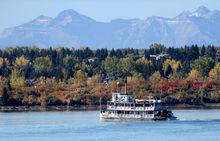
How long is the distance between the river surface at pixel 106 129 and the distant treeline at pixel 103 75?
24.6 meters

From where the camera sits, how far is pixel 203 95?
130 meters

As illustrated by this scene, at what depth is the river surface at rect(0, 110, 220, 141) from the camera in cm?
6994

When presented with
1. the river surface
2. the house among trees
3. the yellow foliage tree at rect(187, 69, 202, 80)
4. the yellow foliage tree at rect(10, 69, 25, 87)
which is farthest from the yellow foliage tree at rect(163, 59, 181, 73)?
the river surface

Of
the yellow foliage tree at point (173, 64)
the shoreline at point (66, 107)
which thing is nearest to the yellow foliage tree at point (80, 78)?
the yellow foliage tree at point (173, 64)

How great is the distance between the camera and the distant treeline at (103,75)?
436 ft

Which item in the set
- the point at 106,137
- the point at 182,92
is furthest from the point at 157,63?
the point at 106,137

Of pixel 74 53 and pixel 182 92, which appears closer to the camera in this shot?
pixel 182 92

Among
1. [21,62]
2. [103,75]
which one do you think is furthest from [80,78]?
[21,62]

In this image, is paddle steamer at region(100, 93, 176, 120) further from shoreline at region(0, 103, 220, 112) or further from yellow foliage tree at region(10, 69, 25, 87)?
yellow foliage tree at region(10, 69, 25, 87)

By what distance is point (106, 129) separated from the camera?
80.0 metres

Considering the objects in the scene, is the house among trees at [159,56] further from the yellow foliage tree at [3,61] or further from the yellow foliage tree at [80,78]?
the yellow foliage tree at [3,61]

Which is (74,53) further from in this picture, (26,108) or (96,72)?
(26,108)

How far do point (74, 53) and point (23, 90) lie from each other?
4409 cm

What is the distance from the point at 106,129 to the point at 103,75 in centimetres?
7961
